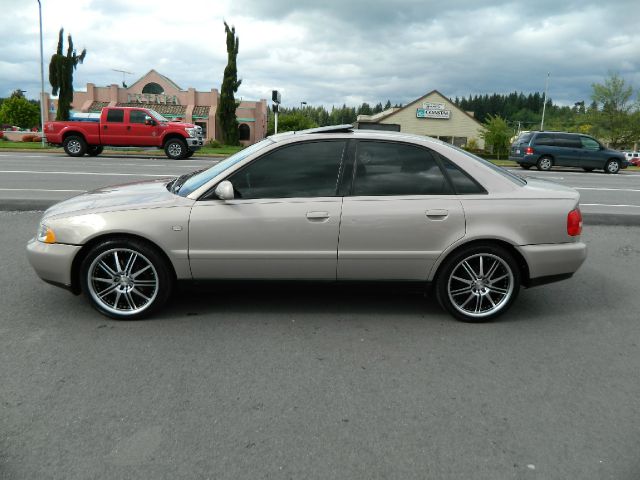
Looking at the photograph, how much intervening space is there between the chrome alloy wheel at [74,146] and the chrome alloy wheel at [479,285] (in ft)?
64.9

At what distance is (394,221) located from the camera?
161 inches

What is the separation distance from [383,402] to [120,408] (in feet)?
4.70

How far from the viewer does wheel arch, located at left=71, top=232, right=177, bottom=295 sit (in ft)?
13.3

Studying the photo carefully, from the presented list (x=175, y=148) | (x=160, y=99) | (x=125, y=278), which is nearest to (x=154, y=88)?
(x=160, y=99)

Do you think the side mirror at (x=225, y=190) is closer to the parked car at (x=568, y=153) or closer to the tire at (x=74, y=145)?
the tire at (x=74, y=145)

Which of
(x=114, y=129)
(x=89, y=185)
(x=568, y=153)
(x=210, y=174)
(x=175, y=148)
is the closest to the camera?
(x=210, y=174)

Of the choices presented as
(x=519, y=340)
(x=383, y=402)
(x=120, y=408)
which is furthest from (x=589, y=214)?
(x=120, y=408)

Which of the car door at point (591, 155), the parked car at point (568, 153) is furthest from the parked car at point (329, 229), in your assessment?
the car door at point (591, 155)

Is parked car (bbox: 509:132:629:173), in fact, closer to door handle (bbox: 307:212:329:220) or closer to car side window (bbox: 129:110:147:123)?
car side window (bbox: 129:110:147:123)

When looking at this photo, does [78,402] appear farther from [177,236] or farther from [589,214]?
[589,214]

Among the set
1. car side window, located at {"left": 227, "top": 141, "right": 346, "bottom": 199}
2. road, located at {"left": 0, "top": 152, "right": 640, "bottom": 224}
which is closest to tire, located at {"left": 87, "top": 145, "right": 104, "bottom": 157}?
road, located at {"left": 0, "top": 152, "right": 640, "bottom": 224}

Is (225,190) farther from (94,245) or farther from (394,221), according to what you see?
(394,221)

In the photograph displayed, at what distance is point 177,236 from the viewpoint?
4051mm

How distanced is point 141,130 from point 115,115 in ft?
3.71
